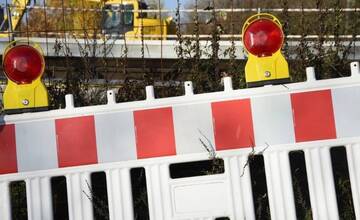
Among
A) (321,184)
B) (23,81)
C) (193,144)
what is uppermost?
(23,81)

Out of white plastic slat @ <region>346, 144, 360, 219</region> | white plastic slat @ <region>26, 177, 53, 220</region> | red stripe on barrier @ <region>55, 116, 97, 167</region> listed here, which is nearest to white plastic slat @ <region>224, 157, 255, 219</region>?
white plastic slat @ <region>346, 144, 360, 219</region>

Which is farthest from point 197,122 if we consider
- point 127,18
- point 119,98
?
point 127,18

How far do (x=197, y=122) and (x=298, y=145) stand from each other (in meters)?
0.48

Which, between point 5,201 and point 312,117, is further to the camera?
point 5,201

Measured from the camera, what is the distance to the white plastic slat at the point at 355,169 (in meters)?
2.70

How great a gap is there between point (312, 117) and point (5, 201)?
5.06ft

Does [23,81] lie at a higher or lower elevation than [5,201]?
higher

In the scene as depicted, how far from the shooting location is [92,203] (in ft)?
9.16

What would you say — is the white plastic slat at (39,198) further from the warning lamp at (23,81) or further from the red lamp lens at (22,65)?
the red lamp lens at (22,65)

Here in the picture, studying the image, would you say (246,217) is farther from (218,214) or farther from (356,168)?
(356,168)

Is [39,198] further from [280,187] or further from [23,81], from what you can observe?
[280,187]

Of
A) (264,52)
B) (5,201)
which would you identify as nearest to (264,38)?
(264,52)

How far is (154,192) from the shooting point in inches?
108

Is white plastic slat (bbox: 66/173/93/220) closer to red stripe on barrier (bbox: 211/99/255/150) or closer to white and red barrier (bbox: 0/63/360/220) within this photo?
white and red barrier (bbox: 0/63/360/220)
